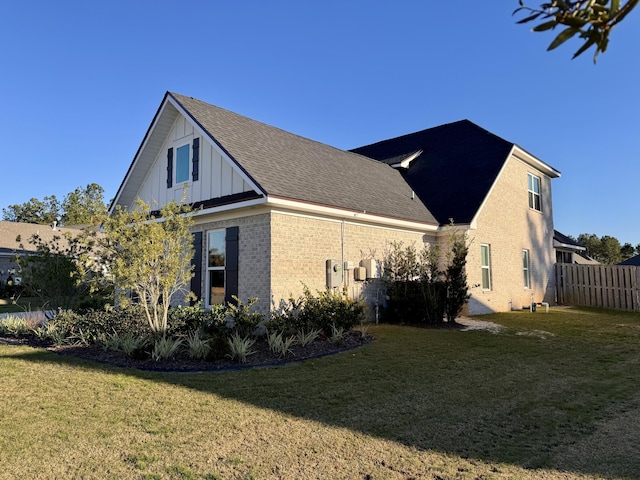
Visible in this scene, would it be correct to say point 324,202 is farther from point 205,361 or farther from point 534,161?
point 534,161

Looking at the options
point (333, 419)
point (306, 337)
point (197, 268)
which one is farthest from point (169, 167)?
point (333, 419)

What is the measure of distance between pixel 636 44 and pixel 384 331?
30.2ft

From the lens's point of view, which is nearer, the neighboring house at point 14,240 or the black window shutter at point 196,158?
the black window shutter at point 196,158

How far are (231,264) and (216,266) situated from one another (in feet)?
3.12

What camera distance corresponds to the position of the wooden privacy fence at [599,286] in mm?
18150

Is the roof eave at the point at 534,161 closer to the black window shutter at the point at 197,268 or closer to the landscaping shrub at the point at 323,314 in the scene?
the landscaping shrub at the point at 323,314

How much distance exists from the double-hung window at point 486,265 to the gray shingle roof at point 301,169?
271cm

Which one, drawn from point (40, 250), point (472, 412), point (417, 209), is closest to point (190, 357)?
point (472, 412)

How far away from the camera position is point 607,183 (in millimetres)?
21344

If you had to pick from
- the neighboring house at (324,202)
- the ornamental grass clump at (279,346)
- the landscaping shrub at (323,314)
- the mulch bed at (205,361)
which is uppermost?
the neighboring house at (324,202)

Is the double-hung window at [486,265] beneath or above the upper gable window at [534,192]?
beneath

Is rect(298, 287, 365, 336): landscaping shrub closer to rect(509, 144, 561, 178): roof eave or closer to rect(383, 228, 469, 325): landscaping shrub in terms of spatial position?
rect(383, 228, 469, 325): landscaping shrub

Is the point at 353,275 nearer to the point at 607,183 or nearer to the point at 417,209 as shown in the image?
the point at 417,209

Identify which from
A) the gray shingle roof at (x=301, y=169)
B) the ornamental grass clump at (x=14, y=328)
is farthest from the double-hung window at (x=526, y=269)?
the ornamental grass clump at (x=14, y=328)
